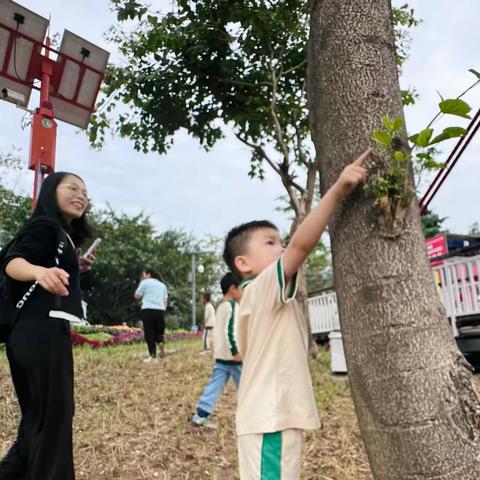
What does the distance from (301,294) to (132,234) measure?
24420 mm

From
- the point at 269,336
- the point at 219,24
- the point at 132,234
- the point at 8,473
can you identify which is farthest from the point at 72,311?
the point at 132,234

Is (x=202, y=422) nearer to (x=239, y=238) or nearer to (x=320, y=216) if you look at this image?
(x=239, y=238)

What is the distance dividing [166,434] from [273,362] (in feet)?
9.50

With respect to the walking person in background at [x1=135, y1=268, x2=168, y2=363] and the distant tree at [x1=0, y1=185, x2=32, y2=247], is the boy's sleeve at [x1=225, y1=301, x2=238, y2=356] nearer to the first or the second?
the walking person in background at [x1=135, y1=268, x2=168, y2=363]

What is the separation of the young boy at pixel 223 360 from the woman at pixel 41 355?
219 centimetres

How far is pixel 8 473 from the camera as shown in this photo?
6.97ft

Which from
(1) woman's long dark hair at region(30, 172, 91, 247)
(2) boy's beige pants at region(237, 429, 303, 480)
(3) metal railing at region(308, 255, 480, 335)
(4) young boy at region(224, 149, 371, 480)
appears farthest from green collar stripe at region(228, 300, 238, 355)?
(3) metal railing at region(308, 255, 480, 335)

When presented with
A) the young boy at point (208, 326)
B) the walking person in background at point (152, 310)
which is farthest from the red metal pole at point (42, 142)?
the young boy at point (208, 326)

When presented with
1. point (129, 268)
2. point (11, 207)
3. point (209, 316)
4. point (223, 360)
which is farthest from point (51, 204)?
point (129, 268)

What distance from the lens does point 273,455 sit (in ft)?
5.16

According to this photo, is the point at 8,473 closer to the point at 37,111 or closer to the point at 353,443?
the point at 353,443

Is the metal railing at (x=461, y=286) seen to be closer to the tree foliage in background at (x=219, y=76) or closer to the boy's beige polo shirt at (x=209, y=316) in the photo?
the tree foliage in background at (x=219, y=76)

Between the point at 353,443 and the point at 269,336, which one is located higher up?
the point at 269,336

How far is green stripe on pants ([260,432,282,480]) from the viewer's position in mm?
1560
